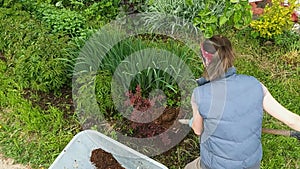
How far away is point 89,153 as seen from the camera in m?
3.00

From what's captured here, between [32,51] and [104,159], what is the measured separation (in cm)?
148

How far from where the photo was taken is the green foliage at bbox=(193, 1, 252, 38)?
12.3ft

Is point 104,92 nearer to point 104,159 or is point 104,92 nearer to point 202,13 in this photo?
point 104,159

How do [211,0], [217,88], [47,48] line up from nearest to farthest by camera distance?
[217,88], [47,48], [211,0]

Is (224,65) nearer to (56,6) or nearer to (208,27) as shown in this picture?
(208,27)

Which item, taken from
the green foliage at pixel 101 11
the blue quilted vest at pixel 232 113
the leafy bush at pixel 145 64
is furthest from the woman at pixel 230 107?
the green foliage at pixel 101 11

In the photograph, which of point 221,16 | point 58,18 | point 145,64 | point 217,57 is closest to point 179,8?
point 221,16

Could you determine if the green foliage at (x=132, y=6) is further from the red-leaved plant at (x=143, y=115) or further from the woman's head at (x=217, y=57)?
the woman's head at (x=217, y=57)

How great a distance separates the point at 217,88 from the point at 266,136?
1.46 m

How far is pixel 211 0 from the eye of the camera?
424 cm

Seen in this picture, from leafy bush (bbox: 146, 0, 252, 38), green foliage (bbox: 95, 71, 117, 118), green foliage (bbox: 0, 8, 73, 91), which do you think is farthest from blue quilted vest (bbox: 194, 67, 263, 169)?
green foliage (bbox: 0, 8, 73, 91)

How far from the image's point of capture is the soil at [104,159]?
2.99 metres

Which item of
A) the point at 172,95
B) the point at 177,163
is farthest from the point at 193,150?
the point at 172,95

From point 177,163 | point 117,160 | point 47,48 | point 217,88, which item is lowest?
point 177,163
